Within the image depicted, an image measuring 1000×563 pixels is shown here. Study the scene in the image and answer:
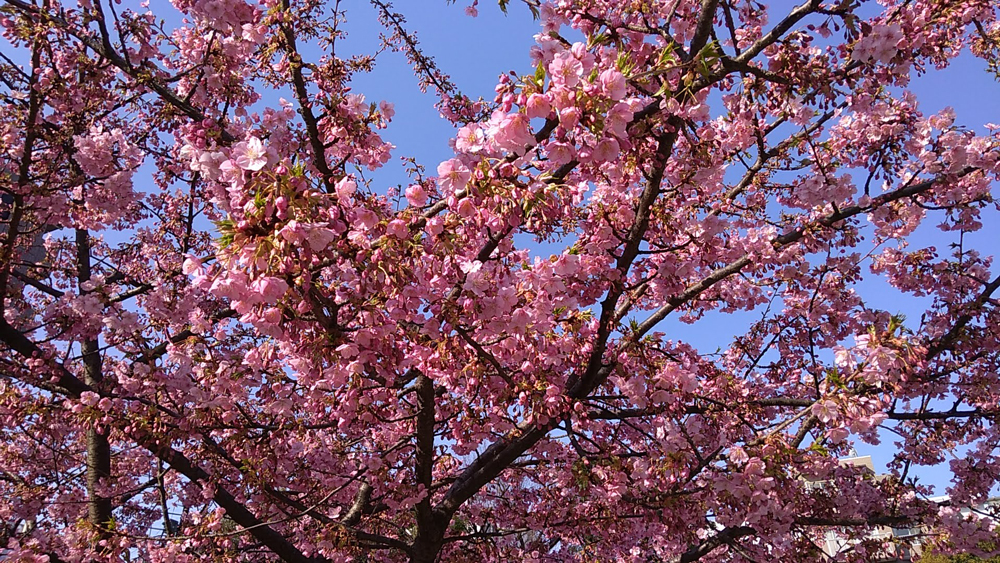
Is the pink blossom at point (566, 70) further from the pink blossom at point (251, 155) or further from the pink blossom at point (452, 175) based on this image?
the pink blossom at point (251, 155)

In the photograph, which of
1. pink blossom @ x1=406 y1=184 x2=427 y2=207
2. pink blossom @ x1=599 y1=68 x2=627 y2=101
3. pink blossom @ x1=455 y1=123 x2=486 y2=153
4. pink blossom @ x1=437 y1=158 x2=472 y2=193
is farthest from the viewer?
pink blossom @ x1=406 y1=184 x2=427 y2=207

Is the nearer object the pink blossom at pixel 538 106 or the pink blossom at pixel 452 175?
the pink blossom at pixel 538 106

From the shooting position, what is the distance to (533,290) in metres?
3.85

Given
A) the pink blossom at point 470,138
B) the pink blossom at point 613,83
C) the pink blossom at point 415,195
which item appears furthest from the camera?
the pink blossom at point 415,195

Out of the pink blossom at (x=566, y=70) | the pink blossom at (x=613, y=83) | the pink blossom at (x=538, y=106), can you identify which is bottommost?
the pink blossom at (x=613, y=83)

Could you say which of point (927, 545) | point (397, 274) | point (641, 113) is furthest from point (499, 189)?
point (927, 545)

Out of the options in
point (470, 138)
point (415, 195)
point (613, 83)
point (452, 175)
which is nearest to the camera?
→ point (613, 83)

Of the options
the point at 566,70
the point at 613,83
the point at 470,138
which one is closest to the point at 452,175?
the point at 470,138

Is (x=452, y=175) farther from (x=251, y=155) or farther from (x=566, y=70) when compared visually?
(x=251, y=155)

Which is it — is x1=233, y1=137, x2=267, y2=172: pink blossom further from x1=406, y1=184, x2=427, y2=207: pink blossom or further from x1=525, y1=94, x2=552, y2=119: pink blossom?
x1=525, y1=94, x2=552, y2=119: pink blossom

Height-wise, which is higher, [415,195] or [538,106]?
[415,195]

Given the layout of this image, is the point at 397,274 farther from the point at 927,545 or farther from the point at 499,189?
the point at 927,545

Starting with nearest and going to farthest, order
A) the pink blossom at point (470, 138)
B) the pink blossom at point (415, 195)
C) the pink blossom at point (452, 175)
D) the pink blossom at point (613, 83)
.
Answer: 1. the pink blossom at point (613, 83)
2. the pink blossom at point (470, 138)
3. the pink blossom at point (452, 175)
4. the pink blossom at point (415, 195)

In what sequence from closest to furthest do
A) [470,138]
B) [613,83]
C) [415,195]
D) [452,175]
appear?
[613,83] → [470,138] → [452,175] → [415,195]
